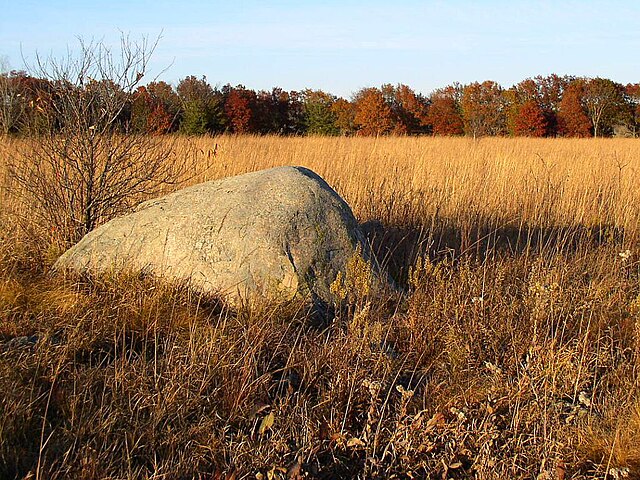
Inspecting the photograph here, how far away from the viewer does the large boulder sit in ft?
12.7

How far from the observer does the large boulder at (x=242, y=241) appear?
153 inches

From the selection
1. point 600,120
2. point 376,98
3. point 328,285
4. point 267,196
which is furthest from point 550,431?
point 600,120

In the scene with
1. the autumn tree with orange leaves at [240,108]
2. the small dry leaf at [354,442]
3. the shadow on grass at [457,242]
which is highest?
the autumn tree with orange leaves at [240,108]

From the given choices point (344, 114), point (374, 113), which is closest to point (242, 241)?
point (374, 113)

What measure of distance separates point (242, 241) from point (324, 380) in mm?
1275

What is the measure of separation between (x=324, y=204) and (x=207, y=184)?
39.4 inches

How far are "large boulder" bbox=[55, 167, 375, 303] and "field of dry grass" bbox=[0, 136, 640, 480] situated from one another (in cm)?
20

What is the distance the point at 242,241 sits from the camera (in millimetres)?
3965

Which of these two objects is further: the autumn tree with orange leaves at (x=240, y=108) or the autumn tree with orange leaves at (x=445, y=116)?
the autumn tree with orange leaves at (x=445, y=116)

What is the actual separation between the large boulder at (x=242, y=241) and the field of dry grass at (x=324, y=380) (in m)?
0.20

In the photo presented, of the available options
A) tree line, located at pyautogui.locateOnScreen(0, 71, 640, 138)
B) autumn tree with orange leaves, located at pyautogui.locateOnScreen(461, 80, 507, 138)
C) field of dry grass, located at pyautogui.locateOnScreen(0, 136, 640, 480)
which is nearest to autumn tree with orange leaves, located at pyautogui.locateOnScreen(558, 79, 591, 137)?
tree line, located at pyautogui.locateOnScreen(0, 71, 640, 138)

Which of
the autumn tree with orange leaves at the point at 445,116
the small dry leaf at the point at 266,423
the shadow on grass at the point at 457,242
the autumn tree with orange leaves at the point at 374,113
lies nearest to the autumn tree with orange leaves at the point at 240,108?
the autumn tree with orange leaves at the point at 374,113

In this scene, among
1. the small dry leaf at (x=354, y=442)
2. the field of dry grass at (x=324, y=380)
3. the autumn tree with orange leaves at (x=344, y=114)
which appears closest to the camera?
the field of dry grass at (x=324, y=380)

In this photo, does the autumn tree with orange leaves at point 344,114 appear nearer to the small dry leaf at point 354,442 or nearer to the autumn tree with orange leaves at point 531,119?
the autumn tree with orange leaves at point 531,119
